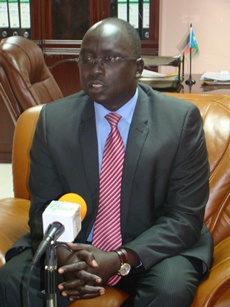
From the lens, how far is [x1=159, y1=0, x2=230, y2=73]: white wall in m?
4.66

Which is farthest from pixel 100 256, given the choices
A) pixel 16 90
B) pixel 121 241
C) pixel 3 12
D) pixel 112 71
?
pixel 3 12

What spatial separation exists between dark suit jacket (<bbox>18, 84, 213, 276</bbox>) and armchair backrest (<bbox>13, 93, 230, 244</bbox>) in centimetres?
18

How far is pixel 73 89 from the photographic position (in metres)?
4.55

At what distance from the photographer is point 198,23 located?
15.4ft

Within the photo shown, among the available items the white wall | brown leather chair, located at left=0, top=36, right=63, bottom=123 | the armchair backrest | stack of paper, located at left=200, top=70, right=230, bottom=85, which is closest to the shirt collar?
the armchair backrest

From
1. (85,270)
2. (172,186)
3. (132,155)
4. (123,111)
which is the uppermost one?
(123,111)

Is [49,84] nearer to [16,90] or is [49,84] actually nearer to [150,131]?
[16,90]

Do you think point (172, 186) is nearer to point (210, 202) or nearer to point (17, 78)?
point (210, 202)

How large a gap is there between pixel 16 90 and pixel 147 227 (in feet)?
3.95

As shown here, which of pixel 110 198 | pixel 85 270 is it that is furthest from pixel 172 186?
pixel 85 270

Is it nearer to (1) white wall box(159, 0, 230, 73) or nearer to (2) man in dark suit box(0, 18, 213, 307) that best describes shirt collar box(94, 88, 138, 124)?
(2) man in dark suit box(0, 18, 213, 307)

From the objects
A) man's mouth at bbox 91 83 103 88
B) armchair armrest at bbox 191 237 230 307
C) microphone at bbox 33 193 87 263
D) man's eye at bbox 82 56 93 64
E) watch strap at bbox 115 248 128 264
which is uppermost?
man's eye at bbox 82 56 93 64

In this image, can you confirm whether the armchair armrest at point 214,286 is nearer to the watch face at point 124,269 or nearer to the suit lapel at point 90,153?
the watch face at point 124,269

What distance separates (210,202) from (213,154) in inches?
7.4
